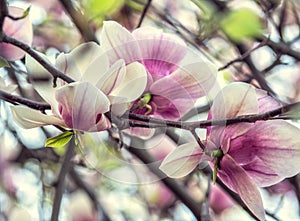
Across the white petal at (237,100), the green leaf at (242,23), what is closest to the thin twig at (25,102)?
the white petal at (237,100)

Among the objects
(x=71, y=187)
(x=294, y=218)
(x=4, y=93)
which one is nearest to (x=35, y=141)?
(x=71, y=187)

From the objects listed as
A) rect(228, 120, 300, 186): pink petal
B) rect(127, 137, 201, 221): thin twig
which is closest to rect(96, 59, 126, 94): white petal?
rect(228, 120, 300, 186): pink petal

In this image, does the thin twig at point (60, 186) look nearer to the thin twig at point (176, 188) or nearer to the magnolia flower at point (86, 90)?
the thin twig at point (176, 188)

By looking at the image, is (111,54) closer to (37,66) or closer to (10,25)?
(37,66)

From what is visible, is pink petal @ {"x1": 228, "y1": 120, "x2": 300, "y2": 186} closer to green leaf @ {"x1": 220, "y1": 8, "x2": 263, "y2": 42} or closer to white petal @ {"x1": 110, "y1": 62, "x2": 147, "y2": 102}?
white petal @ {"x1": 110, "y1": 62, "x2": 147, "y2": 102}

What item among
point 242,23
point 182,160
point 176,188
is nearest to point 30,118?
point 182,160

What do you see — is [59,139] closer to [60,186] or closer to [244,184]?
[244,184]
